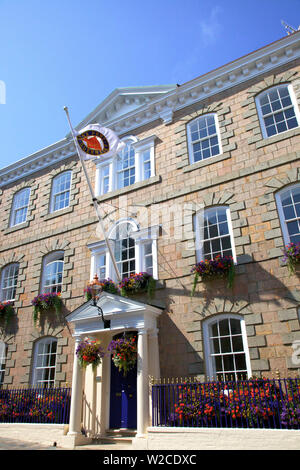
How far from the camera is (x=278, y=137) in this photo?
11.4m

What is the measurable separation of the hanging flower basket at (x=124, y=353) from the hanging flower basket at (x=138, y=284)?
181 centimetres

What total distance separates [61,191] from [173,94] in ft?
21.1

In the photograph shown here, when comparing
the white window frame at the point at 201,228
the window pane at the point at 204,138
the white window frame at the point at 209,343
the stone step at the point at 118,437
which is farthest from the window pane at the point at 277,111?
the stone step at the point at 118,437

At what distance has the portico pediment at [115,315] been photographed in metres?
10.4

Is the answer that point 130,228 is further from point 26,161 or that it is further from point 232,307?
point 26,161

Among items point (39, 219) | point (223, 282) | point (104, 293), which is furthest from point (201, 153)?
point (39, 219)

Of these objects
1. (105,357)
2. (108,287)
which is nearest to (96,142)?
(108,287)

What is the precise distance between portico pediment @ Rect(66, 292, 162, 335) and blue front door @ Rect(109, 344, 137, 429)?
1507mm

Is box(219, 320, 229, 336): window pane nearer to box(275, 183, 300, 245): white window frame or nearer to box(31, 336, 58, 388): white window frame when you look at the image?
box(275, 183, 300, 245): white window frame

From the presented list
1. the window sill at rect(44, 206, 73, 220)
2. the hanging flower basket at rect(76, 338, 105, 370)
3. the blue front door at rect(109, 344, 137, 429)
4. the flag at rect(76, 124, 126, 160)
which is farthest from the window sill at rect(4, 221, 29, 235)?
the blue front door at rect(109, 344, 137, 429)

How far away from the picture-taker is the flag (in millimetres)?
12555

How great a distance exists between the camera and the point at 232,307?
33.2 ft

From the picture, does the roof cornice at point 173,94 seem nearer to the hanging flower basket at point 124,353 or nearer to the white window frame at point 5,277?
the white window frame at point 5,277
